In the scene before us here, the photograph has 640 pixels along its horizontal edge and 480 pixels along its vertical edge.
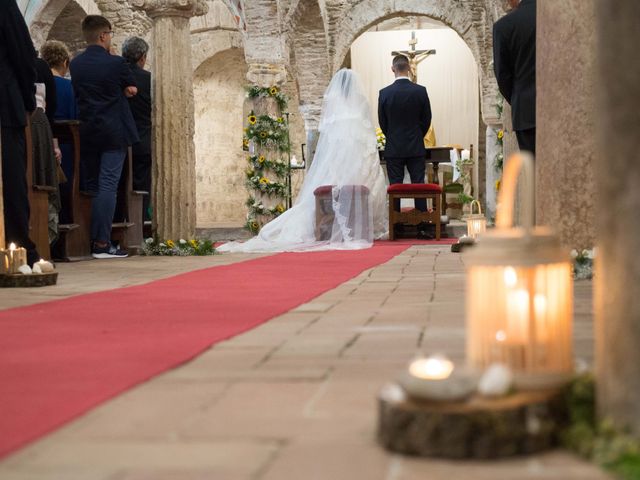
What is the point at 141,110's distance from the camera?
9211 millimetres

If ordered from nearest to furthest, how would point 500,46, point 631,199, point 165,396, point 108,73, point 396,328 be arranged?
point 631,199 < point 165,396 < point 396,328 < point 500,46 < point 108,73

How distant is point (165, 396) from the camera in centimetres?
221

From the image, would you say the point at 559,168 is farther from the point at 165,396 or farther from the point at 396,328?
the point at 165,396

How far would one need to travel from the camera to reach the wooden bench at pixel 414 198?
1123 cm

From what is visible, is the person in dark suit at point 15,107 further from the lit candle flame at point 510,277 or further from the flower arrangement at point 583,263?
the lit candle flame at point 510,277

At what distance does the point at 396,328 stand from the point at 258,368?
0.85m

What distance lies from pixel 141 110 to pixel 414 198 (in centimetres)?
367

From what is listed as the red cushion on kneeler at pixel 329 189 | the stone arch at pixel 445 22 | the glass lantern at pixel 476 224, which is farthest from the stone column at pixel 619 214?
the stone arch at pixel 445 22

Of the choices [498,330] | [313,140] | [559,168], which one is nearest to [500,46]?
[559,168]

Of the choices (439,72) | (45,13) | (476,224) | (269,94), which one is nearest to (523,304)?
(476,224)

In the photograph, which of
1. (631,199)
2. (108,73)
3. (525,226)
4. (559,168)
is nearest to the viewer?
(631,199)

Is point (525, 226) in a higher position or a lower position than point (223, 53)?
lower

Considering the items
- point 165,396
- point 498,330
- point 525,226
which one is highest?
point 525,226

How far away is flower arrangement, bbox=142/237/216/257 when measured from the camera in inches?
347
